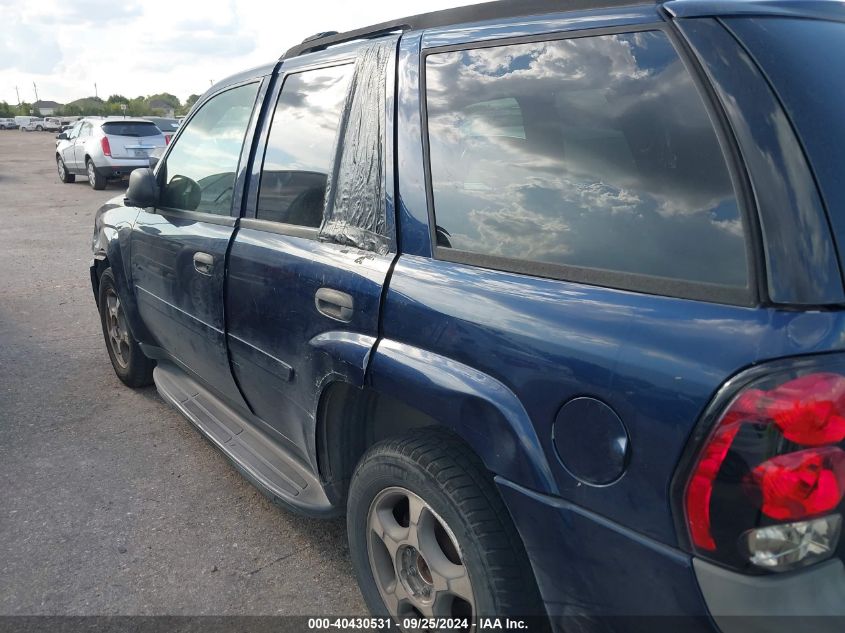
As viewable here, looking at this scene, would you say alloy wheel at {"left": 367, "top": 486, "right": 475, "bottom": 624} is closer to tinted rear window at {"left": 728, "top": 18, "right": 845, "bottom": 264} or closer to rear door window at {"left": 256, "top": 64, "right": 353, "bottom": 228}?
rear door window at {"left": 256, "top": 64, "right": 353, "bottom": 228}

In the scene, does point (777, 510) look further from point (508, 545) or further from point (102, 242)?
point (102, 242)

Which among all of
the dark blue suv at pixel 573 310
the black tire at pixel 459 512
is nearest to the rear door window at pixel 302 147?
the dark blue suv at pixel 573 310

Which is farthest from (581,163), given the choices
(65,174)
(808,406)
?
(65,174)

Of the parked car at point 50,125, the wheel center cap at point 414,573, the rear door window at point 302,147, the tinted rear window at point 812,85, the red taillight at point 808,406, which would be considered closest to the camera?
the red taillight at point 808,406

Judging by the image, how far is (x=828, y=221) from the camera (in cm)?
133

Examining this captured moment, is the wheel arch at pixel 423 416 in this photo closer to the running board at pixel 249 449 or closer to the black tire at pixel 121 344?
the running board at pixel 249 449

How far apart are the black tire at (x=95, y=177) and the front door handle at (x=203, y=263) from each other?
15.7 metres

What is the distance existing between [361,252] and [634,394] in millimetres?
1050

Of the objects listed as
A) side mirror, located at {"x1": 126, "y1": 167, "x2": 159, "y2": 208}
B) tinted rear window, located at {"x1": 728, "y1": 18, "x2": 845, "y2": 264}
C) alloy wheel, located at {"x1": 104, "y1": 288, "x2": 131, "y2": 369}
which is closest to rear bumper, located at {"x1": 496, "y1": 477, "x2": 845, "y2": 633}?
tinted rear window, located at {"x1": 728, "y1": 18, "x2": 845, "y2": 264}

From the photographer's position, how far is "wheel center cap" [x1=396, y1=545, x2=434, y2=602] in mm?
2031

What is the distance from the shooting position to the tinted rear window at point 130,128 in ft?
55.1

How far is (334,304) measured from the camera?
2.20 metres

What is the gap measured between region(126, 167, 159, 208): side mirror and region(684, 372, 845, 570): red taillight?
3.01 metres

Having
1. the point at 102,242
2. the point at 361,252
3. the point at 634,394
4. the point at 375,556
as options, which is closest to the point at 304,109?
the point at 361,252
